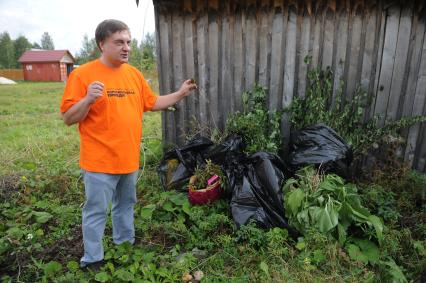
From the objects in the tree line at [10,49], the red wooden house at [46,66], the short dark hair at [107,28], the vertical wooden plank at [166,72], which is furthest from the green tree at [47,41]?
the short dark hair at [107,28]

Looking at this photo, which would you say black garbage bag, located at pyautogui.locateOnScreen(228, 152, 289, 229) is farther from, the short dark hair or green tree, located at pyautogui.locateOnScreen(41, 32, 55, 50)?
green tree, located at pyautogui.locateOnScreen(41, 32, 55, 50)

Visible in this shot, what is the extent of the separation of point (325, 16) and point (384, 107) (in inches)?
52.3

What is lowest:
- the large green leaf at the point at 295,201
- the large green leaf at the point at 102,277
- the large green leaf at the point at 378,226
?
the large green leaf at the point at 102,277

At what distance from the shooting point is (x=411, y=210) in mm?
3295

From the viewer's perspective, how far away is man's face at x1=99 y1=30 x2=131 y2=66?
7.71 ft

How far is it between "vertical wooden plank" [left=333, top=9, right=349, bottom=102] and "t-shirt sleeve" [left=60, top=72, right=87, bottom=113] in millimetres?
2949

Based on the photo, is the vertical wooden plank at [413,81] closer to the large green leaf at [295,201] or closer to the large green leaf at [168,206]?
the large green leaf at [295,201]

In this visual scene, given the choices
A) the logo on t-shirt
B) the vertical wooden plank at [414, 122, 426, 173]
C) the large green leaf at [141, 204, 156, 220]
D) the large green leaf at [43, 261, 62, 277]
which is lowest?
the large green leaf at [43, 261, 62, 277]

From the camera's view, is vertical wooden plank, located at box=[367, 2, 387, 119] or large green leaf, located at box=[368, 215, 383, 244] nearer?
large green leaf, located at box=[368, 215, 383, 244]

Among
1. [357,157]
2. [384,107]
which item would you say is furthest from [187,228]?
[384,107]

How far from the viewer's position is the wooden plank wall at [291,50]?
3598mm

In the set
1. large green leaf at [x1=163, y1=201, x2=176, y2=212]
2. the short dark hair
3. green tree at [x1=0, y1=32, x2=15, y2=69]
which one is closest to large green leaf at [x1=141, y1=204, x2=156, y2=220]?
large green leaf at [x1=163, y1=201, x2=176, y2=212]

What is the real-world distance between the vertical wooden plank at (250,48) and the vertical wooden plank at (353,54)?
114 cm

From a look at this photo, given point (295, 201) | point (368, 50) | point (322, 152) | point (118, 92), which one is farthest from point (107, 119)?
point (368, 50)
